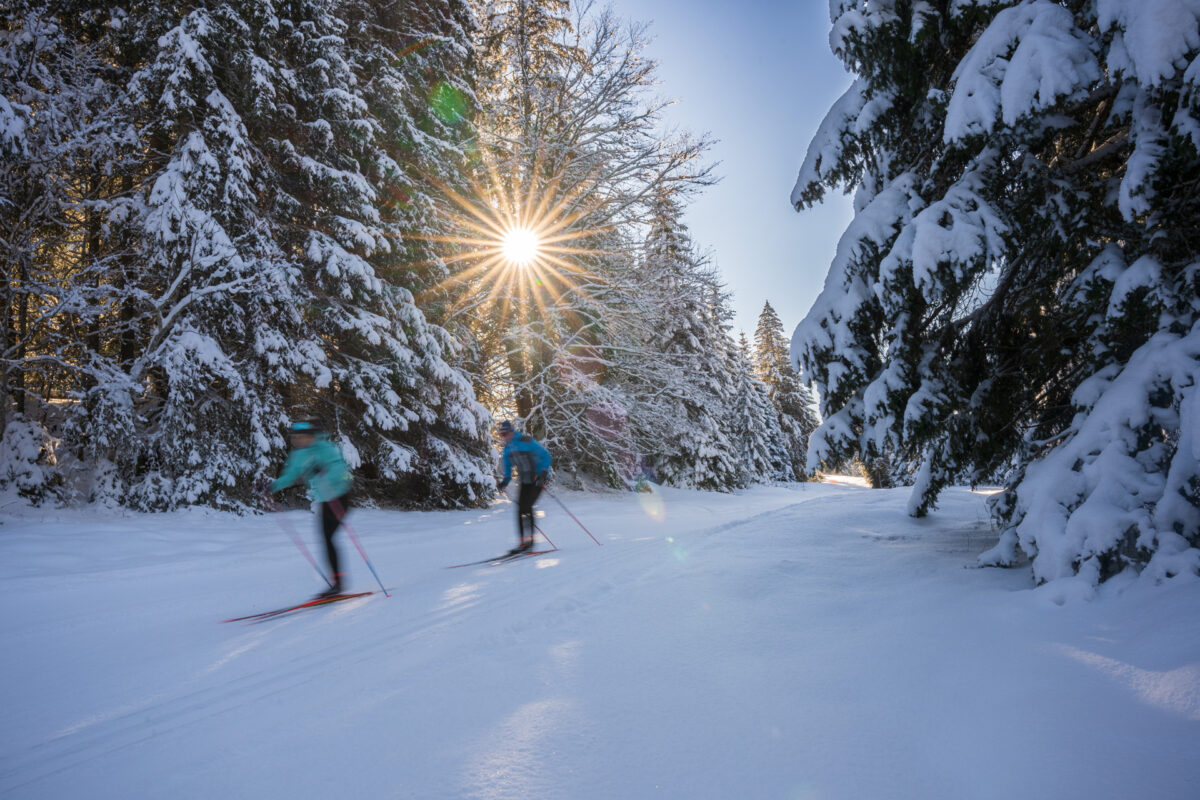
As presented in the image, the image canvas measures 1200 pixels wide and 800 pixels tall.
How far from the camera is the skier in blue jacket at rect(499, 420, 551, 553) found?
7.61 meters

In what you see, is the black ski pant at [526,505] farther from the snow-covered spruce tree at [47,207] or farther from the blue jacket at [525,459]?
the snow-covered spruce tree at [47,207]

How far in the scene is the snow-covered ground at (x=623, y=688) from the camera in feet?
6.83

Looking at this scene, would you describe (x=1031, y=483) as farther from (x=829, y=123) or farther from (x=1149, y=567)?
(x=829, y=123)

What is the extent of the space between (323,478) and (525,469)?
2861mm

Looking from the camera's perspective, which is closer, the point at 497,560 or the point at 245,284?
the point at 497,560

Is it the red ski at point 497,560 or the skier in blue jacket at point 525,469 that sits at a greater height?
the skier in blue jacket at point 525,469

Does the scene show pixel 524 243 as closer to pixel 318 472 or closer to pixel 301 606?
pixel 318 472

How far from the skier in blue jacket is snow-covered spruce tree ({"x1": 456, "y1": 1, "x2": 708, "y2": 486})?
5393mm

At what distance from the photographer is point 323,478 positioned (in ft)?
18.2

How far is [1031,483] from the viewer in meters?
4.03

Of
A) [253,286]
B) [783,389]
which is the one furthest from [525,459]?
[783,389]

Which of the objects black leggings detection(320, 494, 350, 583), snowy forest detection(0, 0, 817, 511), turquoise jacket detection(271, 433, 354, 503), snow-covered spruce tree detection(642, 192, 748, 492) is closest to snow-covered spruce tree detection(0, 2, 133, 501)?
snowy forest detection(0, 0, 817, 511)

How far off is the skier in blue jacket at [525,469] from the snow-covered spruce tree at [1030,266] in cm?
390

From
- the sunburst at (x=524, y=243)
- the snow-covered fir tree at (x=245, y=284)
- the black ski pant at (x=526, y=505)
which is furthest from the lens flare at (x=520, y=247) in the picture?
the black ski pant at (x=526, y=505)
